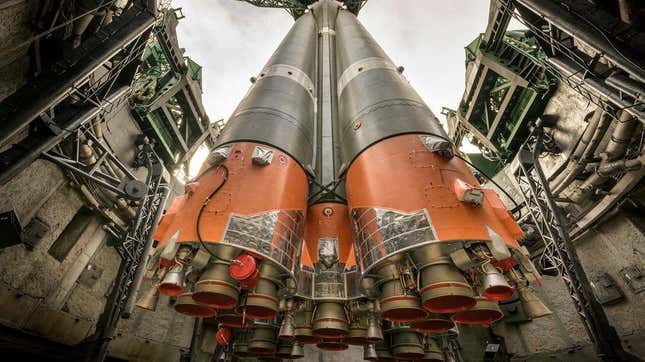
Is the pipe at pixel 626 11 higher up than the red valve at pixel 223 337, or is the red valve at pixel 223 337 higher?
the pipe at pixel 626 11

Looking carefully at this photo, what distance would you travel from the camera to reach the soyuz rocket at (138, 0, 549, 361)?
412 cm

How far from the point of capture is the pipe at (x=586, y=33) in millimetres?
5023

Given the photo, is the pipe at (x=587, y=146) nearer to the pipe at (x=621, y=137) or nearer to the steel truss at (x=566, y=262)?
the pipe at (x=621, y=137)

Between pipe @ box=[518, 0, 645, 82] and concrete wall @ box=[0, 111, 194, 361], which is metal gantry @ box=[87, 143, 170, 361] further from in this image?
pipe @ box=[518, 0, 645, 82]

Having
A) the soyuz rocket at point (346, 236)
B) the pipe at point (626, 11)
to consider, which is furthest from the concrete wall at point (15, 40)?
the pipe at point (626, 11)

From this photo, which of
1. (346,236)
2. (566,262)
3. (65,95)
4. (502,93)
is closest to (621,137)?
(566,262)

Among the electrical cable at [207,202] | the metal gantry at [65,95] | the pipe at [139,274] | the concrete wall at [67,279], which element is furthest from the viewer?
the pipe at [139,274]

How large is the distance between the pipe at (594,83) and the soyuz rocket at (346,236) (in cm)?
323

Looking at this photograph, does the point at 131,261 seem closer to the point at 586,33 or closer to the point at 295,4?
the point at 586,33

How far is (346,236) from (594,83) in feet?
21.0

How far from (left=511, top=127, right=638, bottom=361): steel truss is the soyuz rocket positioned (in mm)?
3538

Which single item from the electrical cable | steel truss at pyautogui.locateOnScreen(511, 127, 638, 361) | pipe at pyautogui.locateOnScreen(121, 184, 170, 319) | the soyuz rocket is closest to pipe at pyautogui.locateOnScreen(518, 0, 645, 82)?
the soyuz rocket

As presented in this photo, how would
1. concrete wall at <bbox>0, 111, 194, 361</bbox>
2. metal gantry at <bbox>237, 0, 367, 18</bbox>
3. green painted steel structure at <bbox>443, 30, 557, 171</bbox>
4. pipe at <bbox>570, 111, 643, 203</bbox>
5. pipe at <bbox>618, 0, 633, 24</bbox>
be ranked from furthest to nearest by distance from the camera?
metal gantry at <bbox>237, 0, 367, 18</bbox>, green painted steel structure at <bbox>443, 30, 557, 171</bbox>, pipe at <bbox>570, 111, 643, 203</bbox>, concrete wall at <bbox>0, 111, 194, 361</bbox>, pipe at <bbox>618, 0, 633, 24</bbox>

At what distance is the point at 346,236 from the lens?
6.17 meters
